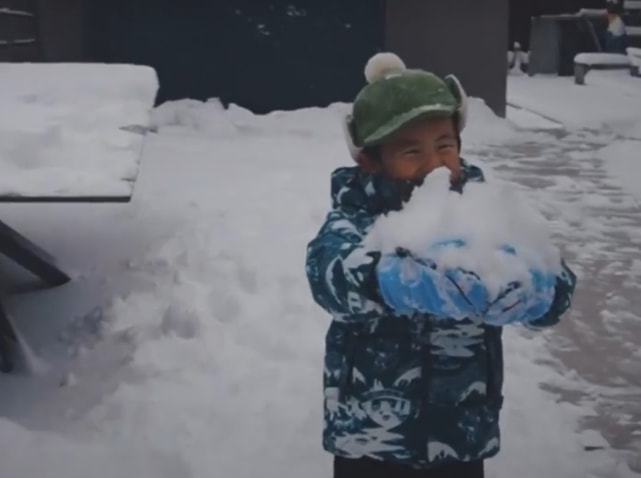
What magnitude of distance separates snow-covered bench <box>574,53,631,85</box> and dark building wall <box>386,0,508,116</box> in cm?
689

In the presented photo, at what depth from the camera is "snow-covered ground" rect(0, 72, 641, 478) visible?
346 cm

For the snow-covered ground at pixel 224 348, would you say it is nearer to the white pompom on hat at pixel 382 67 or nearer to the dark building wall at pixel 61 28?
the white pompom on hat at pixel 382 67

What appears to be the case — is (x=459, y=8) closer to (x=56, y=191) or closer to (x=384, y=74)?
(x=56, y=191)

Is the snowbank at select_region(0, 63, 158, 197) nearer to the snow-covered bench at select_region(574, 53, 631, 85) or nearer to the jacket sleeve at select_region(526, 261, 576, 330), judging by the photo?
the jacket sleeve at select_region(526, 261, 576, 330)

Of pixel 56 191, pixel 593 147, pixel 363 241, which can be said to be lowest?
pixel 593 147

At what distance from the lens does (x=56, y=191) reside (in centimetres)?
399

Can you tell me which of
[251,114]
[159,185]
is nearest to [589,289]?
[159,185]

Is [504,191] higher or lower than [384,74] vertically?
lower

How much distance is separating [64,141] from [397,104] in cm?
303

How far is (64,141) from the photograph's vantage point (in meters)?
4.80

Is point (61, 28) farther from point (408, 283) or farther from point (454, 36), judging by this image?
point (408, 283)

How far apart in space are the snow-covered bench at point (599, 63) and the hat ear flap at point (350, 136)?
17170 millimetres

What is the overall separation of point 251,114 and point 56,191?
7.77 meters

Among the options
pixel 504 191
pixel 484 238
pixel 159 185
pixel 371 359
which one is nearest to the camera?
pixel 484 238
